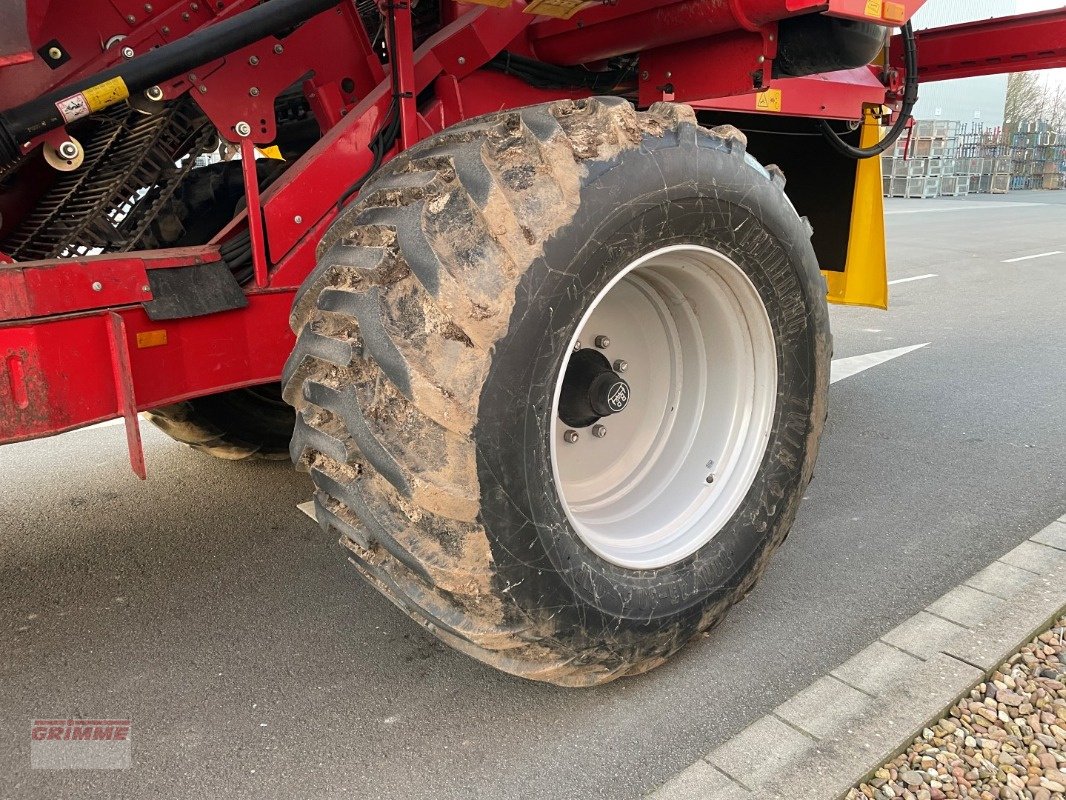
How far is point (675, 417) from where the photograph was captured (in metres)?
2.85

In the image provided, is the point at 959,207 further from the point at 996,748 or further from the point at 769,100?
the point at 996,748

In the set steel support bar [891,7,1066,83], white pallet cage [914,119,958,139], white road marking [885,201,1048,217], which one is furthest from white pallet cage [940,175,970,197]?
steel support bar [891,7,1066,83]

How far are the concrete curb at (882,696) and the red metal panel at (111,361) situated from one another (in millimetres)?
1539

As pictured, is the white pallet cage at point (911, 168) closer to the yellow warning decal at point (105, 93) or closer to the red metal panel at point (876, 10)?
the red metal panel at point (876, 10)

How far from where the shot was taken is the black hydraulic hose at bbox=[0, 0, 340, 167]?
2.27m

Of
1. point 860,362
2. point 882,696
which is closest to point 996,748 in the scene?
point 882,696

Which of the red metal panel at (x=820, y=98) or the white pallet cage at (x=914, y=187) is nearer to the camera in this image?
the red metal panel at (x=820, y=98)

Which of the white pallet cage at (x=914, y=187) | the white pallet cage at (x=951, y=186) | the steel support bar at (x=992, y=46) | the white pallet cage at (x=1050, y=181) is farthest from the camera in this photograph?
the white pallet cage at (x=1050, y=181)

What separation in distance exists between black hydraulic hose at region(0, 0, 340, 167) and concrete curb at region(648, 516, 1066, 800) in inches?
86.6

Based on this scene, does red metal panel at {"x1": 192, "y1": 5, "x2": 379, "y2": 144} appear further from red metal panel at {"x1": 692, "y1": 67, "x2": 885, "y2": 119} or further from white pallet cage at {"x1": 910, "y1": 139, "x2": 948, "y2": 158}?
white pallet cage at {"x1": 910, "y1": 139, "x2": 948, "y2": 158}

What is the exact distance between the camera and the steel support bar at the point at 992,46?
4508 millimetres

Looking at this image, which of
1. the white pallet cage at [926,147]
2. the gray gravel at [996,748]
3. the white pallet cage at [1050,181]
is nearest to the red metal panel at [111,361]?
the gray gravel at [996,748]

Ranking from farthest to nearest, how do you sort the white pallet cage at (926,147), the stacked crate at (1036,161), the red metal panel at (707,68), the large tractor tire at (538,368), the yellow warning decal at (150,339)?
the stacked crate at (1036,161)
the white pallet cage at (926,147)
the red metal panel at (707,68)
the yellow warning decal at (150,339)
the large tractor tire at (538,368)

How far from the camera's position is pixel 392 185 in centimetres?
208
